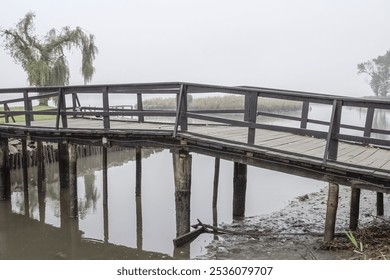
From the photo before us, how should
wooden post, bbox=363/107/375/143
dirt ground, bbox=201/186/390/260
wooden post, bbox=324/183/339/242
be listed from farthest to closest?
wooden post, bbox=363/107/375/143 → wooden post, bbox=324/183/339/242 → dirt ground, bbox=201/186/390/260

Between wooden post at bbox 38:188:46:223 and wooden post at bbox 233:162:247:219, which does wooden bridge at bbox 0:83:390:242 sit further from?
wooden post at bbox 38:188:46:223

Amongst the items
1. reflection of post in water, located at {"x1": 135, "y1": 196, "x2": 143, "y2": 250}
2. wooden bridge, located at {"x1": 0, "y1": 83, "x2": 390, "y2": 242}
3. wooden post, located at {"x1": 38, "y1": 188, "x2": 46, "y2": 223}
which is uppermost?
wooden bridge, located at {"x1": 0, "y1": 83, "x2": 390, "y2": 242}

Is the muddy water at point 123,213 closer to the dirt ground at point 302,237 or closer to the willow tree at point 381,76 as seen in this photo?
the dirt ground at point 302,237

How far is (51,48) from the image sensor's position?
106ft

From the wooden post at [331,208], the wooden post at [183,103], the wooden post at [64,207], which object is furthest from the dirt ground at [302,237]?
the wooden post at [64,207]

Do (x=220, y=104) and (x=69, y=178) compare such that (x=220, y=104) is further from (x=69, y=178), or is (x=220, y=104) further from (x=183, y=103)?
(x=183, y=103)

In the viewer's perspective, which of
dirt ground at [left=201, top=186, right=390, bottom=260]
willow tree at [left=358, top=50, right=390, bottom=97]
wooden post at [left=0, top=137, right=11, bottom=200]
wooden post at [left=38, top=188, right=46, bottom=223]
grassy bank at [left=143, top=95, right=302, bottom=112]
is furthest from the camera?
willow tree at [left=358, top=50, right=390, bottom=97]

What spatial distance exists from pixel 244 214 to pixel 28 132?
19.2 ft

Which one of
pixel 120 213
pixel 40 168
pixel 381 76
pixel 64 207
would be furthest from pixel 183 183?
pixel 381 76

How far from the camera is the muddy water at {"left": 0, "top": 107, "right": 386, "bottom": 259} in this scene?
313 inches

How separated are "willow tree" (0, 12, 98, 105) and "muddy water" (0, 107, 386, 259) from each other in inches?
610

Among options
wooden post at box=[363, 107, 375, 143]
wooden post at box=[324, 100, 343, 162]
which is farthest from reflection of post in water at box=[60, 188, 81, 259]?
wooden post at box=[363, 107, 375, 143]

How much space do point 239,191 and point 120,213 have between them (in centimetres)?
320

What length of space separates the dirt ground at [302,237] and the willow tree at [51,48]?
24603 mm
